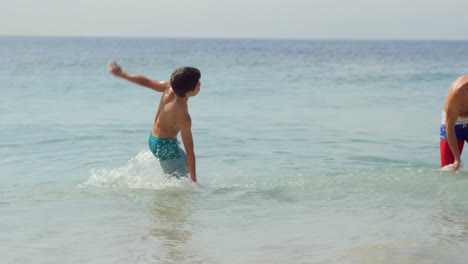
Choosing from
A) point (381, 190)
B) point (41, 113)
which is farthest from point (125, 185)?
point (41, 113)

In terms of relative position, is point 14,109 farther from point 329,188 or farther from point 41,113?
point 329,188

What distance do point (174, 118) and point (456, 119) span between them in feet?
8.78

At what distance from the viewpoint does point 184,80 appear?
20.5 ft

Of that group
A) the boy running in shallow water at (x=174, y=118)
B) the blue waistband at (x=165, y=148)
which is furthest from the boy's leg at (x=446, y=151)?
the blue waistband at (x=165, y=148)

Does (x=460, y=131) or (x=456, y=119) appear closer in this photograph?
(x=456, y=119)

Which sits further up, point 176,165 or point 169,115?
point 169,115

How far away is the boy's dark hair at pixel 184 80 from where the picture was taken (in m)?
6.20

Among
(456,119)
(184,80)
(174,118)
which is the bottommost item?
(456,119)

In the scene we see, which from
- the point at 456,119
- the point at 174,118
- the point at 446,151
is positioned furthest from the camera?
the point at 446,151

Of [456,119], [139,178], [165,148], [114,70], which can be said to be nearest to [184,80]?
[114,70]

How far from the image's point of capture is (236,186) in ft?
23.8

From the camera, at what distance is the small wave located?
692 centimetres

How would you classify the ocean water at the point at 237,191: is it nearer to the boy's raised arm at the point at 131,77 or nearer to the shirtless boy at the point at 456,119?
the shirtless boy at the point at 456,119

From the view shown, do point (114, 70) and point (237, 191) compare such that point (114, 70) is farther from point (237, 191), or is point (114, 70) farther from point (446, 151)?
point (446, 151)
